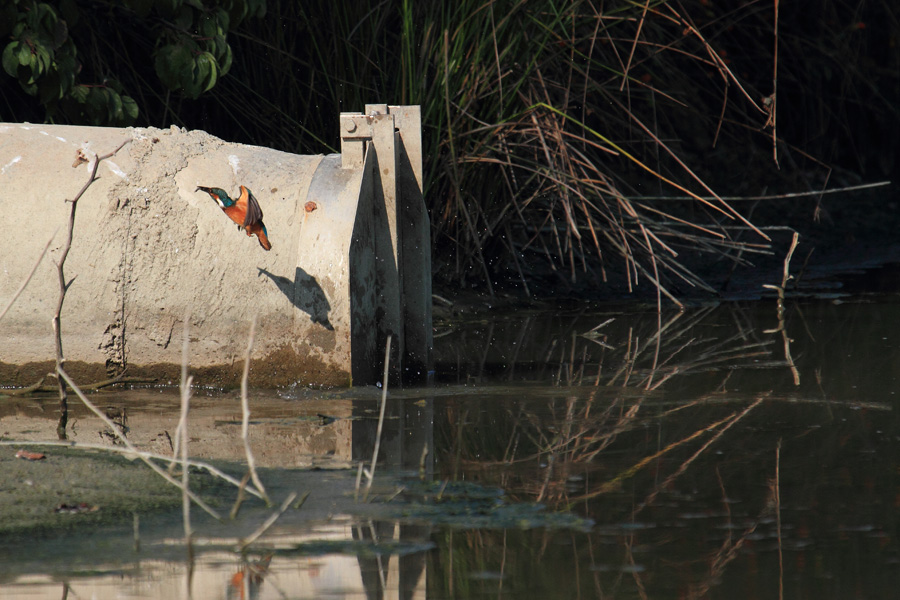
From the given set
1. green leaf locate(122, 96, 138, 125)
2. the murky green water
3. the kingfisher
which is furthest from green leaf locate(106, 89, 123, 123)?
the murky green water

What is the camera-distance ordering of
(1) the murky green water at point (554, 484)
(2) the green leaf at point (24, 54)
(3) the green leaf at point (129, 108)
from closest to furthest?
(1) the murky green water at point (554, 484)
(2) the green leaf at point (24, 54)
(3) the green leaf at point (129, 108)

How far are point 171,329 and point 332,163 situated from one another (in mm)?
859

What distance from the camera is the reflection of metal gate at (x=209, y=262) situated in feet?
14.4

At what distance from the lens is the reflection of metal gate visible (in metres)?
4.40

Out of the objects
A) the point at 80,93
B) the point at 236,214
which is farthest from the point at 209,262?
the point at 80,93

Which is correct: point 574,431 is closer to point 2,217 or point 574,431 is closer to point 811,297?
point 2,217

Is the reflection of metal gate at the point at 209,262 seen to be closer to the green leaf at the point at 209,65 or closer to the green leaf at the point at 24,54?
the green leaf at the point at 24,54

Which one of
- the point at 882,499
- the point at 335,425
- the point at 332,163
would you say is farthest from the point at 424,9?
the point at 882,499

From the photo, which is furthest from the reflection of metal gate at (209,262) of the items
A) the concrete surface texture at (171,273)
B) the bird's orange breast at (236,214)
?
the bird's orange breast at (236,214)

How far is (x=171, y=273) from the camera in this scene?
4.50 m

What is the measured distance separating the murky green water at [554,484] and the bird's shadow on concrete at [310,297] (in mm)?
281

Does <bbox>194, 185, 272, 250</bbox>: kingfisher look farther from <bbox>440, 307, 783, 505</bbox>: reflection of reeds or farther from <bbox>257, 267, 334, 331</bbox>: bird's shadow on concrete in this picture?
<bbox>440, 307, 783, 505</bbox>: reflection of reeds

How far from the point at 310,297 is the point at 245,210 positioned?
39 centimetres

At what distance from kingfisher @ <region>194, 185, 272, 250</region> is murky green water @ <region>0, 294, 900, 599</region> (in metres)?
0.58
